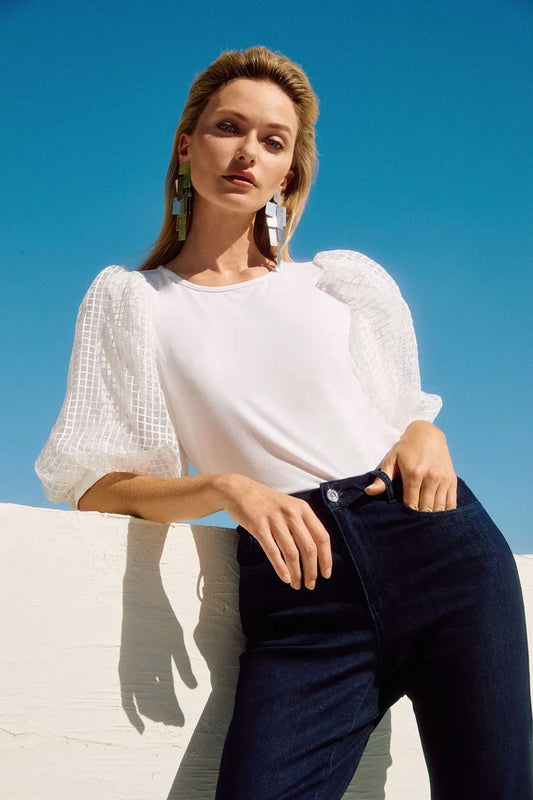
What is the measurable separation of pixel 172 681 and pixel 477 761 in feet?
2.18

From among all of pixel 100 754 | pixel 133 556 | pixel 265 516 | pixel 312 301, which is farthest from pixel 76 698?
pixel 312 301

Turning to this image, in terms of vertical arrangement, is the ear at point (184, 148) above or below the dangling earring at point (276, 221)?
above

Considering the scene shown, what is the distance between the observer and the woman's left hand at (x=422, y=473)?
5.71 feet

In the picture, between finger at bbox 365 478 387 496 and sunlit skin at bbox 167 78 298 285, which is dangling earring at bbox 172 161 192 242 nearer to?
sunlit skin at bbox 167 78 298 285

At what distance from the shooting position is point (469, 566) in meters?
1.67

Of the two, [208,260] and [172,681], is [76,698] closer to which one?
[172,681]

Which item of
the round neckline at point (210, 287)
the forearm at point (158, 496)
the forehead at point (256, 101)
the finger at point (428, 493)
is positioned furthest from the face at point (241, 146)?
the finger at point (428, 493)

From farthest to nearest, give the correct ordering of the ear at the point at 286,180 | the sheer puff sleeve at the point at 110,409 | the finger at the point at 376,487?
the ear at the point at 286,180
the sheer puff sleeve at the point at 110,409
the finger at the point at 376,487

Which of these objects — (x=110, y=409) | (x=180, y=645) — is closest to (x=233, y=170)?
(x=110, y=409)

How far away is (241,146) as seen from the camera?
2.18 metres

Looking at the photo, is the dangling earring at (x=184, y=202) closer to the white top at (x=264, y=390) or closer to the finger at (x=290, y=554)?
the white top at (x=264, y=390)

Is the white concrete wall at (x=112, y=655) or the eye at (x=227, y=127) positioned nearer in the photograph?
the white concrete wall at (x=112, y=655)

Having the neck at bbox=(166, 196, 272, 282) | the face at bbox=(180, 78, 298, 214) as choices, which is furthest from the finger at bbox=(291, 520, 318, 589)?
the face at bbox=(180, 78, 298, 214)

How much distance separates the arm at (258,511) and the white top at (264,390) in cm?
17
